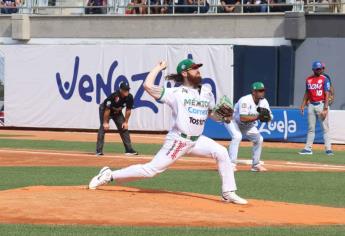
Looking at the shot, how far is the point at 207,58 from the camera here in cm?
3200

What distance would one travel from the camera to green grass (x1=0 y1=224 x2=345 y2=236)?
10.1 metres

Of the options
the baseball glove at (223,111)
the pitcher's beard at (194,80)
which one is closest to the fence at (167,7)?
the baseball glove at (223,111)

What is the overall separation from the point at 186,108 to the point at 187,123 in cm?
19

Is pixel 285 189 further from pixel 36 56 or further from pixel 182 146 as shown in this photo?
pixel 36 56

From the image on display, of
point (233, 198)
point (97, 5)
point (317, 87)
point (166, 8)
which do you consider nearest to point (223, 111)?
point (233, 198)

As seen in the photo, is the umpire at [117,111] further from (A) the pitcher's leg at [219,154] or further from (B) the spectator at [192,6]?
(B) the spectator at [192,6]

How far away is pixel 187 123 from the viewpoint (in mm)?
12219

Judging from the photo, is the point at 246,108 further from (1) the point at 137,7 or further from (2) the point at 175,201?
(1) the point at 137,7

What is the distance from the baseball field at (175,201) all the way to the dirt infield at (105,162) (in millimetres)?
25

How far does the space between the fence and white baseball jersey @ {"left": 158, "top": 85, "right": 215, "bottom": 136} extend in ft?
69.8

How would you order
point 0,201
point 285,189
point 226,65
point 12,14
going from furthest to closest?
point 12,14
point 226,65
point 285,189
point 0,201

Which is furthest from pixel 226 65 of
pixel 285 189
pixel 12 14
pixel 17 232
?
pixel 17 232

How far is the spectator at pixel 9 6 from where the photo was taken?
38731mm

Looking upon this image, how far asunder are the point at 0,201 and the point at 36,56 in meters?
23.3
